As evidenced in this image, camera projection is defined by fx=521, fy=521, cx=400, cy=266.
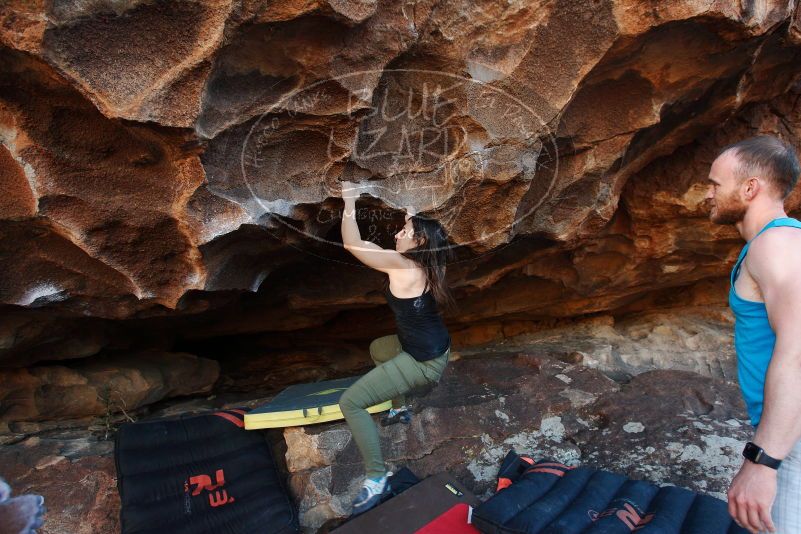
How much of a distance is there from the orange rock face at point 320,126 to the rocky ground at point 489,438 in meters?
0.64

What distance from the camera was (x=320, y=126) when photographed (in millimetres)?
2049

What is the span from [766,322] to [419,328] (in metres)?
1.20

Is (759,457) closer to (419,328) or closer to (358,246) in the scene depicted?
(419,328)

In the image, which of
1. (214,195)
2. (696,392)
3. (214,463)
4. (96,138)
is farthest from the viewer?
(696,392)

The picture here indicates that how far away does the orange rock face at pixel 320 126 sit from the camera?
1619 mm

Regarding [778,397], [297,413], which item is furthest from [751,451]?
[297,413]

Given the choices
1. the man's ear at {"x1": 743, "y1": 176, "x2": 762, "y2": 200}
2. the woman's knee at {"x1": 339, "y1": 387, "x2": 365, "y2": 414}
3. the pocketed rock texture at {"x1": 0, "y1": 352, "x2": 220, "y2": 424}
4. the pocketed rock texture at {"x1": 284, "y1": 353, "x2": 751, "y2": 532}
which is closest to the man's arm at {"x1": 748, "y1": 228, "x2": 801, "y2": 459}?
the man's ear at {"x1": 743, "y1": 176, "x2": 762, "y2": 200}

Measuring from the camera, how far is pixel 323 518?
2.28 metres

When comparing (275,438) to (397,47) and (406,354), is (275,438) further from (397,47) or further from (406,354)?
(397,47)

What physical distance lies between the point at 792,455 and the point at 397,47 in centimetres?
169

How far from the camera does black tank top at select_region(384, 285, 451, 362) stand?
2.14 meters

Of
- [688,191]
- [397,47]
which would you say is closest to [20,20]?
[397,47]

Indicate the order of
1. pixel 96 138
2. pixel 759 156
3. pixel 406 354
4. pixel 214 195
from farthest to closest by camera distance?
pixel 406 354
pixel 214 195
pixel 96 138
pixel 759 156

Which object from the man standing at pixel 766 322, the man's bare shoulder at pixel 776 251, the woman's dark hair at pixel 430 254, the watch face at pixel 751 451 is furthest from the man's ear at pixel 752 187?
the woman's dark hair at pixel 430 254
